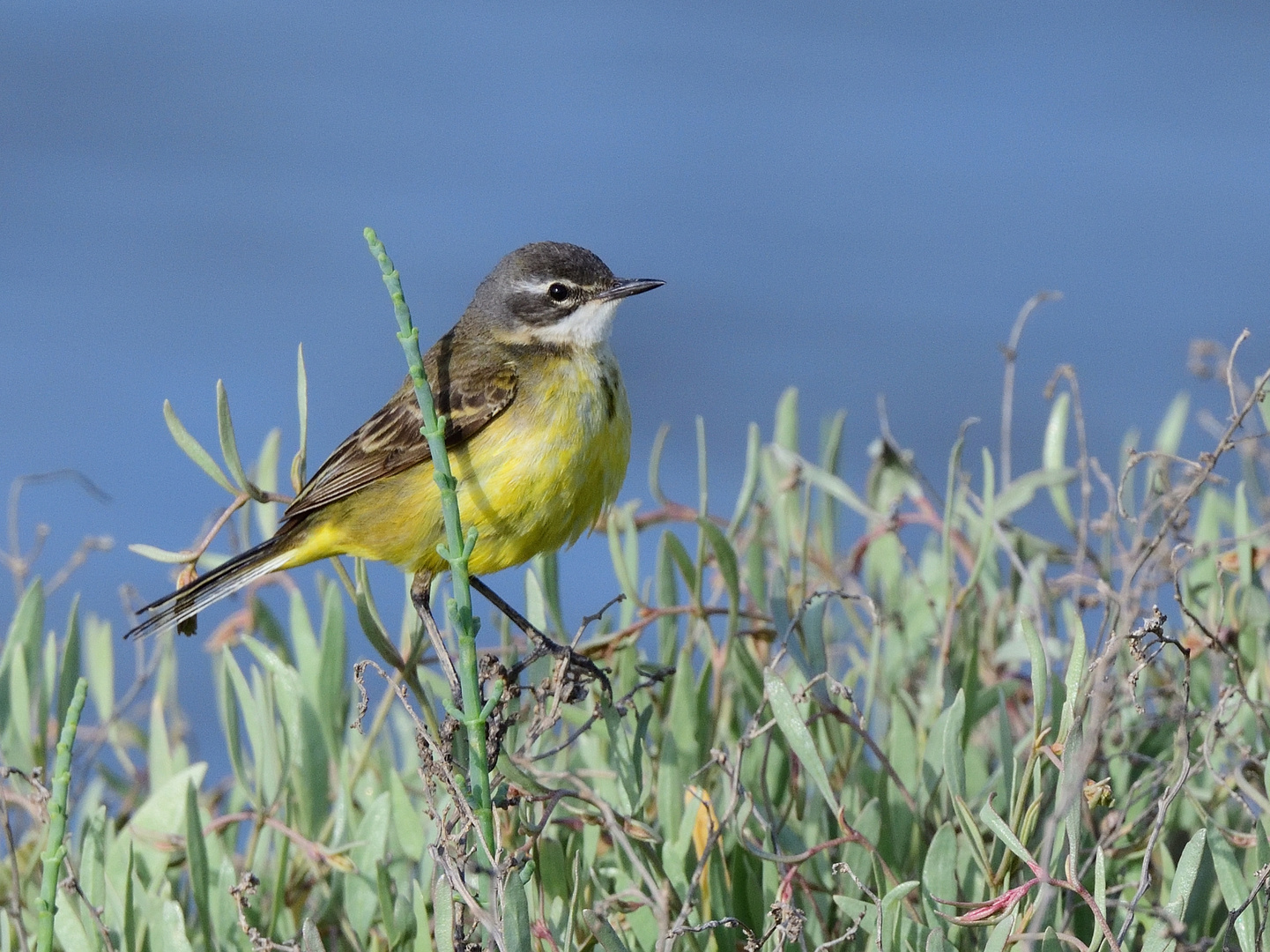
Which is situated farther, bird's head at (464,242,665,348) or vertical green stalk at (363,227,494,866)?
bird's head at (464,242,665,348)

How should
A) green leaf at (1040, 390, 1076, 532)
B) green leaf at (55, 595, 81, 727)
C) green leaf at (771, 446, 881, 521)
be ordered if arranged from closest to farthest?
green leaf at (55, 595, 81, 727) < green leaf at (771, 446, 881, 521) < green leaf at (1040, 390, 1076, 532)

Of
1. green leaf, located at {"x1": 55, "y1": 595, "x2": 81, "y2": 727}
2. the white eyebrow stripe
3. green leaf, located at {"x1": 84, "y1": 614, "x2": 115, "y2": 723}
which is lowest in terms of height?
green leaf, located at {"x1": 84, "y1": 614, "x2": 115, "y2": 723}

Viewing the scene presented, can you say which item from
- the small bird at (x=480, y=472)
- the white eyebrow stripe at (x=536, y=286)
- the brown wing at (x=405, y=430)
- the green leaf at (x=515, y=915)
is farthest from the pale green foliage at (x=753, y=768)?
the white eyebrow stripe at (x=536, y=286)

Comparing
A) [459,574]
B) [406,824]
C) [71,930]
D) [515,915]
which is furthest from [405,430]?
[515,915]

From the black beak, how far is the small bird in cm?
15

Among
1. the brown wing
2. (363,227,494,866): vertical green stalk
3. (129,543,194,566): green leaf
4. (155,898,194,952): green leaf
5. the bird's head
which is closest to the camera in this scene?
(363,227,494,866): vertical green stalk

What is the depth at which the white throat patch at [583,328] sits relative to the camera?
427 centimetres

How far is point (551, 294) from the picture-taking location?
4.51m

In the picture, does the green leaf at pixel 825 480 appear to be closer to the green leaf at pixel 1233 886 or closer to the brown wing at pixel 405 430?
the brown wing at pixel 405 430

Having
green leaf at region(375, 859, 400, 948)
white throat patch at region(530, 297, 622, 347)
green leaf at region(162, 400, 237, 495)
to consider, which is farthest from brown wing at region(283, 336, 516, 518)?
green leaf at region(375, 859, 400, 948)

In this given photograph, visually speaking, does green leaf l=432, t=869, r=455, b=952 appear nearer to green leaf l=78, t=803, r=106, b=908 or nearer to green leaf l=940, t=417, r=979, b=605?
green leaf l=78, t=803, r=106, b=908

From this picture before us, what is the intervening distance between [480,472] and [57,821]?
183 centimetres

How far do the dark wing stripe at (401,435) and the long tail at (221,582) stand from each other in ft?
0.34

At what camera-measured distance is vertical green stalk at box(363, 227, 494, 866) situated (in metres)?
2.08
